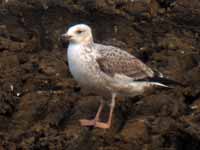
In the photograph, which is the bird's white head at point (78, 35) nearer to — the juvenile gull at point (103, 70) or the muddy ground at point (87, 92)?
the juvenile gull at point (103, 70)

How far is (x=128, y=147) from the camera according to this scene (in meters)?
9.45

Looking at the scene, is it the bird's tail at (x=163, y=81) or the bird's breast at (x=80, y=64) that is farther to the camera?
the bird's tail at (x=163, y=81)

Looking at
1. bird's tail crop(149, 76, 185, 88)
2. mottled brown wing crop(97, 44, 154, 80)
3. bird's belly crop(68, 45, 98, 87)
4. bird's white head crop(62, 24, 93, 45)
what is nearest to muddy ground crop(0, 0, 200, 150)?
bird's tail crop(149, 76, 185, 88)

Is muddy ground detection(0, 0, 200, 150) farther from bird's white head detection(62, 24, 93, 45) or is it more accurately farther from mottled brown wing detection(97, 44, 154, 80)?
bird's white head detection(62, 24, 93, 45)

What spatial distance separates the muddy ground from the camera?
966cm

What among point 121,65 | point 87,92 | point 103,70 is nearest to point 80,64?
point 103,70

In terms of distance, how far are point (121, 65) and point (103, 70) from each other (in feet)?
1.26

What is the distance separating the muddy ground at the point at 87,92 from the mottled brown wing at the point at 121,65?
0.42 m

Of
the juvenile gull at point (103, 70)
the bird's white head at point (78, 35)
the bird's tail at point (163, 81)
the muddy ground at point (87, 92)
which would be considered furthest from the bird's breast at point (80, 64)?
the bird's tail at point (163, 81)

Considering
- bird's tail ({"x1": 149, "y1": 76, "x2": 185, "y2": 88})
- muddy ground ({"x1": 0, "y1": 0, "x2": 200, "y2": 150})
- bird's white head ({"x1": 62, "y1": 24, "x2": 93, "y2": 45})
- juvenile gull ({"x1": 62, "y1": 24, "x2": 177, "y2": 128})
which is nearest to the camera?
muddy ground ({"x1": 0, "y1": 0, "x2": 200, "y2": 150})

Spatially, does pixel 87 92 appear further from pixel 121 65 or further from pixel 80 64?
pixel 80 64

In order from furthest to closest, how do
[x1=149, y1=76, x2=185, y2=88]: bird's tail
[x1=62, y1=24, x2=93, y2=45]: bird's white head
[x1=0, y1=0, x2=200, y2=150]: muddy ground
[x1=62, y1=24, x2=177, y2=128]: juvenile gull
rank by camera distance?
[x1=149, y1=76, x2=185, y2=88]: bird's tail → [x1=62, y1=24, x2=93, y2=45]: bird's white head → [x1=62, y1=24, x2=177, y2=128]: juvenile gull → [x1=0, y1=0, x2=200, y2=150]: muddy ground

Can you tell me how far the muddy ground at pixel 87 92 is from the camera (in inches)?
380

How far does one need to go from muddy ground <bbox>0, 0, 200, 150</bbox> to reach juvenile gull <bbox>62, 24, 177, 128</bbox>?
28cm
